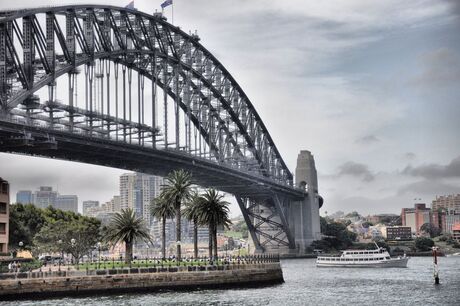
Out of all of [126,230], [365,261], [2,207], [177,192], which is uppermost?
[177,192]

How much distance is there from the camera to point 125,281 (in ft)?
270

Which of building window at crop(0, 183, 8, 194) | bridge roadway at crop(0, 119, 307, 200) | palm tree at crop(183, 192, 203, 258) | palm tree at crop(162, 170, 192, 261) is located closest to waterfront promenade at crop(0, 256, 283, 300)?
palm tree at crop(183, 192, 203, 258)

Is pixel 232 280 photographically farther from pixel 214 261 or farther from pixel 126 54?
pixel 126 54

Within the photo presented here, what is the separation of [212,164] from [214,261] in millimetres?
49604

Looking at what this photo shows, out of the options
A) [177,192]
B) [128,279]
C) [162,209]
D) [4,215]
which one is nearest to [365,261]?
[162,209]

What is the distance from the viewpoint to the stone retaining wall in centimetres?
7806

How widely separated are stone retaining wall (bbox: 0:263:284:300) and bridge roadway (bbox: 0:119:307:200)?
68.9ft

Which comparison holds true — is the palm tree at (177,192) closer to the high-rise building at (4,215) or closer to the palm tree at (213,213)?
the palm tree at (213,213)

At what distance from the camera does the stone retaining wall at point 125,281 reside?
7806 cm

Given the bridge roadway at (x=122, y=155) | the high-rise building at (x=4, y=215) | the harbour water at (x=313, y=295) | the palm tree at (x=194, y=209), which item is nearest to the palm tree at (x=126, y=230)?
the palm tree at (x=194, y=209)

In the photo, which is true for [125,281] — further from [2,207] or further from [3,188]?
[2,207]

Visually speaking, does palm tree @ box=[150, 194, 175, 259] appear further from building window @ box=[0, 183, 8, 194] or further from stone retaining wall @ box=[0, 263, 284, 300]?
building window @ box=[0, 183, 8, 194]

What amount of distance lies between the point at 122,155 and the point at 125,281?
42.2 m

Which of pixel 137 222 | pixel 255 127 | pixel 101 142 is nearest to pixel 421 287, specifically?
pixel 137 222
